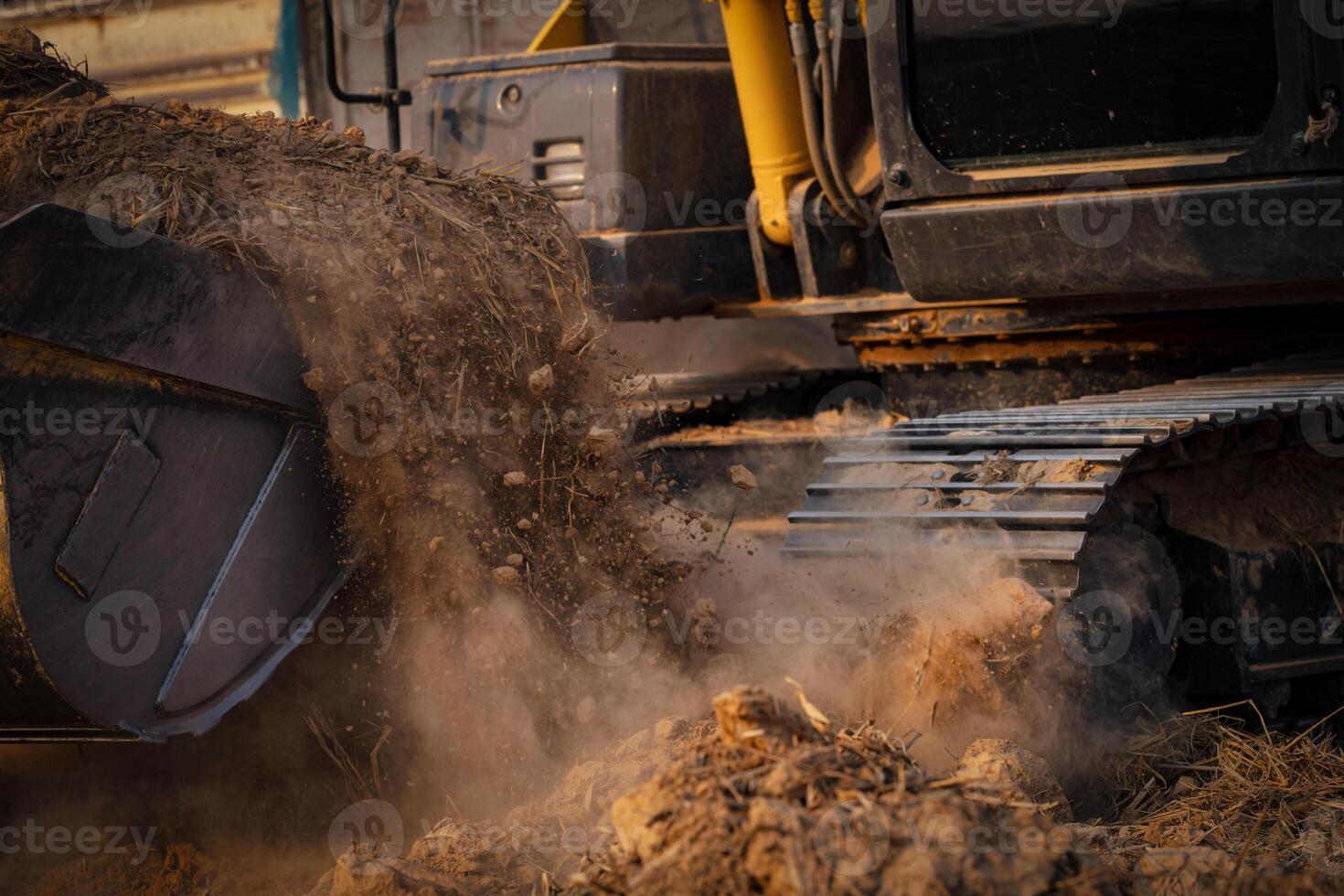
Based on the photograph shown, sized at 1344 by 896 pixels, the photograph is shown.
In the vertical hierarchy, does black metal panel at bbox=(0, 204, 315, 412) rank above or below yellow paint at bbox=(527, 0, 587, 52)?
above

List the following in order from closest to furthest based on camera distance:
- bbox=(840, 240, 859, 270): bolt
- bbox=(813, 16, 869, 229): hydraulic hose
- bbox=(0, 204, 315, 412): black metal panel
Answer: bbox=(0, 204, 315, 412): black metal panel
bbox=(813, 16, 869, 229): hydraulic hose
bbox=(840, 240, 859, 270): bolt

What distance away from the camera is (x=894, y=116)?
429 cm

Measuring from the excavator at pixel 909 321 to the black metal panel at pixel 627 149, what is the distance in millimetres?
12

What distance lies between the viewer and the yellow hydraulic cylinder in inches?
189

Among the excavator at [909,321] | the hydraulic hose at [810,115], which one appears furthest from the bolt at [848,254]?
the hydraulic hose at [810,115]

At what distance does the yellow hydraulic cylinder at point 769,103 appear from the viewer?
480 cm

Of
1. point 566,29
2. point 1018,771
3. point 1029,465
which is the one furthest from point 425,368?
point 566,29

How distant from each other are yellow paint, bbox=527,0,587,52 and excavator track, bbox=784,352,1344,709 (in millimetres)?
2413

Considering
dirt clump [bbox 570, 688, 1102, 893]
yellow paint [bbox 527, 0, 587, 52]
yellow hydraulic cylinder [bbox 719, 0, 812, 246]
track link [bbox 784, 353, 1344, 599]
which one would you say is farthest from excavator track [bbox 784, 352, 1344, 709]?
yellow paint [bbox 527, 0, 587, 52]

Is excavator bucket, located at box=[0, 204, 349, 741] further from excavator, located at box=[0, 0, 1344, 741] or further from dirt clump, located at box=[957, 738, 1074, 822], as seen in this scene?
dirt clump, located at box=[957, 738, 1074, 822]

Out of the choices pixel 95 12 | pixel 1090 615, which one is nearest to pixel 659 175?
pixel 1090 615

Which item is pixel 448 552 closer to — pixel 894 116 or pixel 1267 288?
pixel 894 116

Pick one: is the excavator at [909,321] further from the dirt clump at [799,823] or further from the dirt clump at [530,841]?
the dirt clump at [799,823]

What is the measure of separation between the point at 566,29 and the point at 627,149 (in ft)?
3.98
